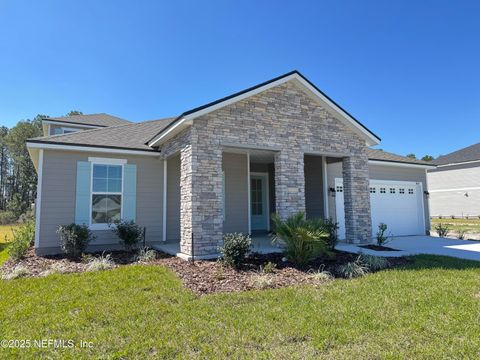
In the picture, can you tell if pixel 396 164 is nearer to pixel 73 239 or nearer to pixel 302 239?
pixel 302 239

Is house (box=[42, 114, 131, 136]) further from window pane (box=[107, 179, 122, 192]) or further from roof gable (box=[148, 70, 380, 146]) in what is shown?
roof gable (box=[148, 70, 380, 146])

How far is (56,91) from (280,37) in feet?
34.4

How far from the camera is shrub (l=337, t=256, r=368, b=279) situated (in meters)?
6.82

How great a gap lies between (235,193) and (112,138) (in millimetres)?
5134

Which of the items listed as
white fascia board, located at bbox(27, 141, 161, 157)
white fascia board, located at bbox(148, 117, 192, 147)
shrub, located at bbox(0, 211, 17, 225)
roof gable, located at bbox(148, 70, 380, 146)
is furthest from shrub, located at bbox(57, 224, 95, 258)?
shrub, located at bbox(0, 211, 17, 225)

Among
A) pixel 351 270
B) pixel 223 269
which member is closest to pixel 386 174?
pixel 351 270

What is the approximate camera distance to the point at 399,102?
21578 millimetres

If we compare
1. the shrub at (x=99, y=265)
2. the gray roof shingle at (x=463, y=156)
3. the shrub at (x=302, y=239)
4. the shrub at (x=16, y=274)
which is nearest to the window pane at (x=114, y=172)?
the shrub at (x=99, y=265)

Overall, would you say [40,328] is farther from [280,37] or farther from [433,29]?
[433,29]

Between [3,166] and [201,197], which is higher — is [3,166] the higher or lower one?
the higher one

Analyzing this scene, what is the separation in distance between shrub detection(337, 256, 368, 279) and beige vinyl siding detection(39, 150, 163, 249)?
6571 millimetres

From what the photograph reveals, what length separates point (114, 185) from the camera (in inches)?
411

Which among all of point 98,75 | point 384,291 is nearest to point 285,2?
point 98,75

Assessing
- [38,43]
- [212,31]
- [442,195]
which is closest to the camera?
[38,43]
